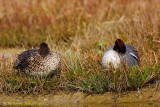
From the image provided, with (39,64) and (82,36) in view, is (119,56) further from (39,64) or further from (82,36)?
(82,36)

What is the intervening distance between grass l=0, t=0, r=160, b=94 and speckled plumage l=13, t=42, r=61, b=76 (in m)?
0.11

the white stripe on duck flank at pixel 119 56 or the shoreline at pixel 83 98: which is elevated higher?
the white stripe on duck flank at pixel 119 56

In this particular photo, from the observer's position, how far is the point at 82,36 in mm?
12359

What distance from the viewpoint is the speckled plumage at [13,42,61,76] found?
887cm

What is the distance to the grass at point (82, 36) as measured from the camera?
894cm

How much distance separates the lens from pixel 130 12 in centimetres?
1255

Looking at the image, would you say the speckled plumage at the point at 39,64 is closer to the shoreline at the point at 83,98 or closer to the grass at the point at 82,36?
the grass at the point at 82,36

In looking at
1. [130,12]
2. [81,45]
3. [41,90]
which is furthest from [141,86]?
[130,12]

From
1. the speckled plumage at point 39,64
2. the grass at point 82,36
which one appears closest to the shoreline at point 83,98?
the grass at point 82,36

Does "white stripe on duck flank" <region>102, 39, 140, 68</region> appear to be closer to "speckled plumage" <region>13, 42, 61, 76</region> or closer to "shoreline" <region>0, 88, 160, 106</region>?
"shoreline" <region>0, 88, 160, 106</region>

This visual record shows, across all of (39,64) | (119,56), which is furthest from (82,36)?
Answer: (39,64)

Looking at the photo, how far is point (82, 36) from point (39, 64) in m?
3.55

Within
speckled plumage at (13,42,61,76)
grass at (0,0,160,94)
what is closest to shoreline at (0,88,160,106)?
grass at (0,0,160,94)

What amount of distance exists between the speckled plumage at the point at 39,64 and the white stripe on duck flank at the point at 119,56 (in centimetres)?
66
